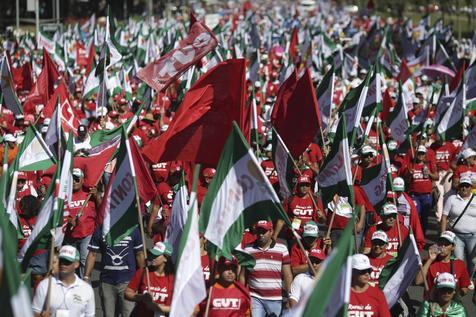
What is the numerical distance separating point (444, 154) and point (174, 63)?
395cm

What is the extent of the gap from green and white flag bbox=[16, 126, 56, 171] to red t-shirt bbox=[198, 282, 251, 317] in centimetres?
381

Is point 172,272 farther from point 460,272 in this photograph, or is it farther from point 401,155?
point 401,155

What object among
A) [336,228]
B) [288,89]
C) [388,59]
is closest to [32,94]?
[288,89]

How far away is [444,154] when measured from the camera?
1573 cm

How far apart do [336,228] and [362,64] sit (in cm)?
1807

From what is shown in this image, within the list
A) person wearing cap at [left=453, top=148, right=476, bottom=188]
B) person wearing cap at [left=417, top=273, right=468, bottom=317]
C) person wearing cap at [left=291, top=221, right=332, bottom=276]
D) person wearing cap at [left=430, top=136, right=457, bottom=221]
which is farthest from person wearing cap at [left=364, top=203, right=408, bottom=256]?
person wearing cap at [left=430, top=136, right=457, bottom=221]

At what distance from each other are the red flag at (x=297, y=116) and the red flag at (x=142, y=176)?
3062mm

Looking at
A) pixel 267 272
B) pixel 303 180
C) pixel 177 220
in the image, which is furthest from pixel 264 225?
pixel 303 180

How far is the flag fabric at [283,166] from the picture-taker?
37.2 ft

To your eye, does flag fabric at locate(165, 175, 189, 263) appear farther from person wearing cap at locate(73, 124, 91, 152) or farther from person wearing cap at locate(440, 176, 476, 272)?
person wearing cap at locate(73, 124, 91, 152)

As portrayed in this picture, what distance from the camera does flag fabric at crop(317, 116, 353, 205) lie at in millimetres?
10469

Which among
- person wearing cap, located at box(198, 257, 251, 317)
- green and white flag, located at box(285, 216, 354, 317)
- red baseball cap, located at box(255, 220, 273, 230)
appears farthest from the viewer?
red baseball cap, located at box(255, 220, 273, 230)

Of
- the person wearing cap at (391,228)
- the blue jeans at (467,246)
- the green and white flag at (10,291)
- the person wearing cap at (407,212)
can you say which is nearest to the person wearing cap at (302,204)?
the person wearing cap at (407,212)

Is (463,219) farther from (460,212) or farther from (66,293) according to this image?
(66,293)
